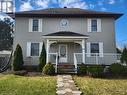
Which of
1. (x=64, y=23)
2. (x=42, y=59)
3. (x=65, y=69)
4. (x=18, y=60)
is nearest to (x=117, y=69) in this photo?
(x=65, y=69)

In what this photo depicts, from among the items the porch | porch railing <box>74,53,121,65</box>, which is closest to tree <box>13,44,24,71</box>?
the porch

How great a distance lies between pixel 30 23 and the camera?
19.9 metres

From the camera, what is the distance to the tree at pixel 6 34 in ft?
122

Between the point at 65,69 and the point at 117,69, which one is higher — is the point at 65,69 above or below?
below

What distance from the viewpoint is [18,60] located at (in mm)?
17766

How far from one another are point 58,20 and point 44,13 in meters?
1.47

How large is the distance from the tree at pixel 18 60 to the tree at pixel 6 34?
19.7 m

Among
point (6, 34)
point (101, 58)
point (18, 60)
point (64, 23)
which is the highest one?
point (6, 34)

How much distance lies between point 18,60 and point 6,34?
67.4 ft

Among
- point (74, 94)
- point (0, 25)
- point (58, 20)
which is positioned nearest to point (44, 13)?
point (58, 20)

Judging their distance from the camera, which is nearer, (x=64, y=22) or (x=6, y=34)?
(x=64, y=22)

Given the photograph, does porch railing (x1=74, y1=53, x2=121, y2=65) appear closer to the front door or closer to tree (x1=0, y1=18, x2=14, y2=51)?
the front door

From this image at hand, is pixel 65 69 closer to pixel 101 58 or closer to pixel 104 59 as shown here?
pixel 101 58

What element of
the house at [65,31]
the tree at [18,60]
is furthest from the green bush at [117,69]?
the tree at [18,60]
